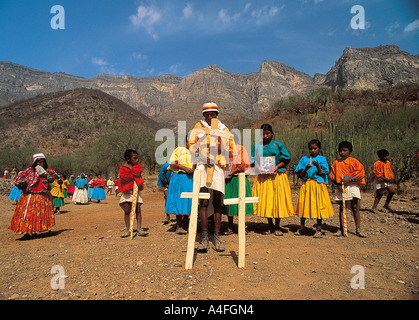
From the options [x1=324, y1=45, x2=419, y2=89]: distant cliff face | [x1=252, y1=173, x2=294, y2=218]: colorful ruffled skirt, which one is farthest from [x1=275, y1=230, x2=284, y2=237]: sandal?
[x1=324, y1=45, x2=419, y2=89]: distant cliff face

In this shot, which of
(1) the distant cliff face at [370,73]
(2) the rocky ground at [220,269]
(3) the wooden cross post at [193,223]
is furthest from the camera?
(1) the distant cliff face at [370,73]

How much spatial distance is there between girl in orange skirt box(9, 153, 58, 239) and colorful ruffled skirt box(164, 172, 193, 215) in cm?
296

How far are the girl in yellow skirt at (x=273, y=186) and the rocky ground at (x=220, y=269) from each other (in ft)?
1.67

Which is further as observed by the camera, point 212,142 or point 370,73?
point 370,73

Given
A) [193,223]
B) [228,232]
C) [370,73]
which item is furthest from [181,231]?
[370,73]

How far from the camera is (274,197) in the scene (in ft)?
18.4

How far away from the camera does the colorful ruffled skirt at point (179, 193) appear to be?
599cm

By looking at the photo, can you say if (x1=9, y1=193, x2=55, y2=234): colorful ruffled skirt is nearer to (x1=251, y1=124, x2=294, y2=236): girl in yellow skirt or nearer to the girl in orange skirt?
the girl in orange skirt

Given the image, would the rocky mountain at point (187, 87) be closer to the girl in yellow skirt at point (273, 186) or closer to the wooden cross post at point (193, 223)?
the girl in yellow skirt at point (273, 186)

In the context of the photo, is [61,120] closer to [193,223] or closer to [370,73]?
[370,73]

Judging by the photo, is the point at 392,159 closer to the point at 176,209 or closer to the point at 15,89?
the point at 176,209

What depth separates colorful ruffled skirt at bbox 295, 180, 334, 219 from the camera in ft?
17.8

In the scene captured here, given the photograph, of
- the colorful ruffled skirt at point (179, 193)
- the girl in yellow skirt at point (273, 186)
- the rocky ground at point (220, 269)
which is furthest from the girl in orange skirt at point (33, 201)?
the girl in yellow skirt at point (273, 186)

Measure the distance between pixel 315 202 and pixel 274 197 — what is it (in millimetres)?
816
